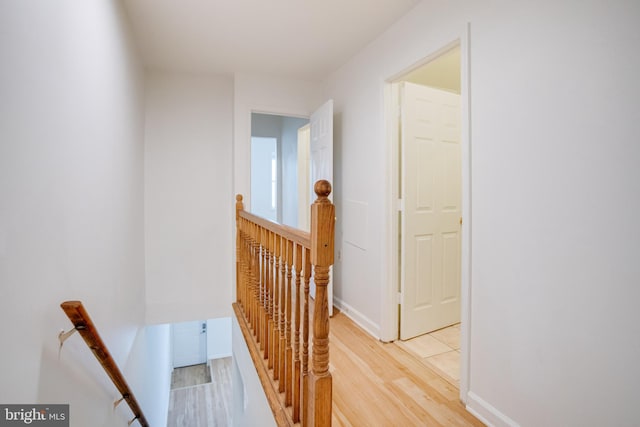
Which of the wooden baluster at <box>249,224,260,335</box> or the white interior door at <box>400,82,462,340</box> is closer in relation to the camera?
the wooden baluster at <box>249,224,260,335</box>

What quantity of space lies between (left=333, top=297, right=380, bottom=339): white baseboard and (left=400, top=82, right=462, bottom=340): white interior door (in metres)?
0.23

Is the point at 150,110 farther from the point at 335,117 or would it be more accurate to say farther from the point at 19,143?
the point at 19,143

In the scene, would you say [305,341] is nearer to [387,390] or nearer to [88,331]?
[88,331]

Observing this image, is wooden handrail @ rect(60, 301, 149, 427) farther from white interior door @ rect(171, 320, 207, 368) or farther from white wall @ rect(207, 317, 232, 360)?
white interior door @ rect(171, 320, 207, 368)

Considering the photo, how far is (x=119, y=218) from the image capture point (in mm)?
2270

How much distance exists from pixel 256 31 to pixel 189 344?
22.2ft

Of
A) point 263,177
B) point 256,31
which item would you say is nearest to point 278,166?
point 263,177

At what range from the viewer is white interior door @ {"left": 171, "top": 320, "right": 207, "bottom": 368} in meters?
7.21

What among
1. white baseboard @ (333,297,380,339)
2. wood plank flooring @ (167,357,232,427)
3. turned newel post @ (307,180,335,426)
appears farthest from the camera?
wood plank flooring @ (167,357,232,427)

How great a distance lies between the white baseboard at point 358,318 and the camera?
2.77 metres

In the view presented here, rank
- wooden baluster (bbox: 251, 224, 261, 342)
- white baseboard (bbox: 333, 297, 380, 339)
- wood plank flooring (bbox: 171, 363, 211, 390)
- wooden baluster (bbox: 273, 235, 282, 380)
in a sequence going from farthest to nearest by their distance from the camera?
wood plank flooring (bbox: 171, 363, 211, 390) → white baseboard (bbox: 333, 297, 380, 339) → wooden baluster (bbox: 251, 224, 261, 342) → wooden baluster (bbox: 273, 235, 282, 380)

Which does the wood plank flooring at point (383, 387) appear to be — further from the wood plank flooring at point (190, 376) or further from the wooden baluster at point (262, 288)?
the wood plank flooring at point (190, 376)

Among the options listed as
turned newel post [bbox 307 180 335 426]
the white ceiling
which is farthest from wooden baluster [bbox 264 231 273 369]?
the white ceiling

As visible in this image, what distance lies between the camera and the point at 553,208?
1.41 m
